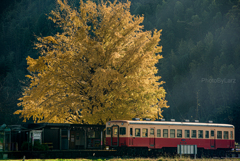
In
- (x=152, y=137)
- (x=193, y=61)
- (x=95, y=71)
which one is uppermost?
(x=193, y=61)

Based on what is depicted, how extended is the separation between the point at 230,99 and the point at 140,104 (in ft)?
171

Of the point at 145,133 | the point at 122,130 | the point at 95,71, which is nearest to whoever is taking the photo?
the point at 122,130

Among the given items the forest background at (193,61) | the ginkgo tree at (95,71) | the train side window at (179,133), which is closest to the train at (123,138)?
the train side window at (179,133)

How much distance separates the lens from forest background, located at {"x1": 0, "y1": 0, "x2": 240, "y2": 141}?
84.4m

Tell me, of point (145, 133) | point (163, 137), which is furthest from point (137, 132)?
point (163, 137)

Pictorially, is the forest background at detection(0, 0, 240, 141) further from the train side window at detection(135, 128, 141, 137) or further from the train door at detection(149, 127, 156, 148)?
the train door at detection(149, 127, 156, 148)

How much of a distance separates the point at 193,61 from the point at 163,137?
67572 mm

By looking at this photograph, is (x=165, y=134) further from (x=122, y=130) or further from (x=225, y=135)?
(x=225, y=135)

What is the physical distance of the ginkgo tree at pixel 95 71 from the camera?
33.2m

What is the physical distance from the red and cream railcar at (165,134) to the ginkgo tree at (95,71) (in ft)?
6.41

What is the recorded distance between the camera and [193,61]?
99.1 meters

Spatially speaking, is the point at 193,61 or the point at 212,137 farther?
the point at 193,61

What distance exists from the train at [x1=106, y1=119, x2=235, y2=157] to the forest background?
31.8 meters

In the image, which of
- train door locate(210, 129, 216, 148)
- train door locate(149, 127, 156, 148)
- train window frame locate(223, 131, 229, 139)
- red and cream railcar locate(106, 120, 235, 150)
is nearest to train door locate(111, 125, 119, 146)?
red and cream railcar locate(106, 120, 235, 150)
